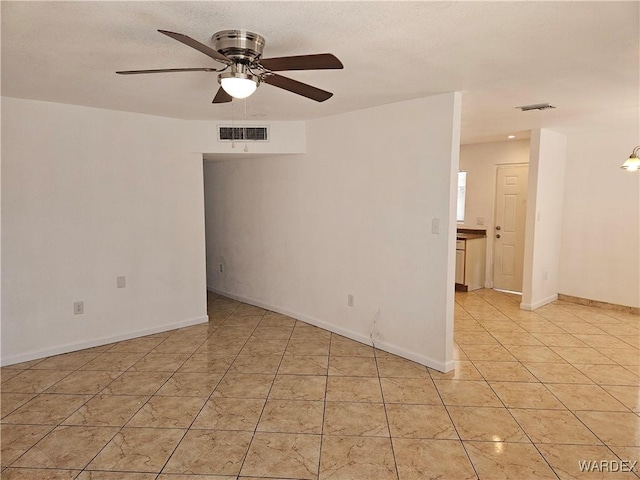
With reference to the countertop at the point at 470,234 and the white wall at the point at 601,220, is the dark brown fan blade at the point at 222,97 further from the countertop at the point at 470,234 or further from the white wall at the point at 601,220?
the white wall at the point at 601,220

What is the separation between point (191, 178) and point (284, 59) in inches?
122

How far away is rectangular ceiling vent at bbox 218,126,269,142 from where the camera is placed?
4711mm

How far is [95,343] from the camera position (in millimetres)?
4145

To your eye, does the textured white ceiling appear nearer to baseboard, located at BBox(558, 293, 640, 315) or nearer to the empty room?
the empty room

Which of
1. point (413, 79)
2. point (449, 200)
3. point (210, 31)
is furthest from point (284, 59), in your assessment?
point (449, 200)

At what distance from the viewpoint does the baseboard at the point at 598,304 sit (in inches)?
210

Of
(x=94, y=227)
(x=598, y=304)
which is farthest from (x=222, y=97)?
(x=598, y=304)

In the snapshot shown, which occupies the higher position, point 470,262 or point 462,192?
point 462,192

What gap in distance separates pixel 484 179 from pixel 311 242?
3.58 metres

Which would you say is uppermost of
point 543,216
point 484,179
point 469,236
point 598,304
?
point 484,179

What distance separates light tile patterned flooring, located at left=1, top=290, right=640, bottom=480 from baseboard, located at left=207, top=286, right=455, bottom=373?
8cm

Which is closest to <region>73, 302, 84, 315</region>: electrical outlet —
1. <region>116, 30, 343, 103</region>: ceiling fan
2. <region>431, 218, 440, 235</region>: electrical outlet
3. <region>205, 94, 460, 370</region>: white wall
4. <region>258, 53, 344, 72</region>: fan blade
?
<region>205, 94, 460, 370</region>: white wall

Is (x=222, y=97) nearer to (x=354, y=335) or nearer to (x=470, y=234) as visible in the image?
(x=354, y=335)

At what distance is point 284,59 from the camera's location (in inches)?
76.4
